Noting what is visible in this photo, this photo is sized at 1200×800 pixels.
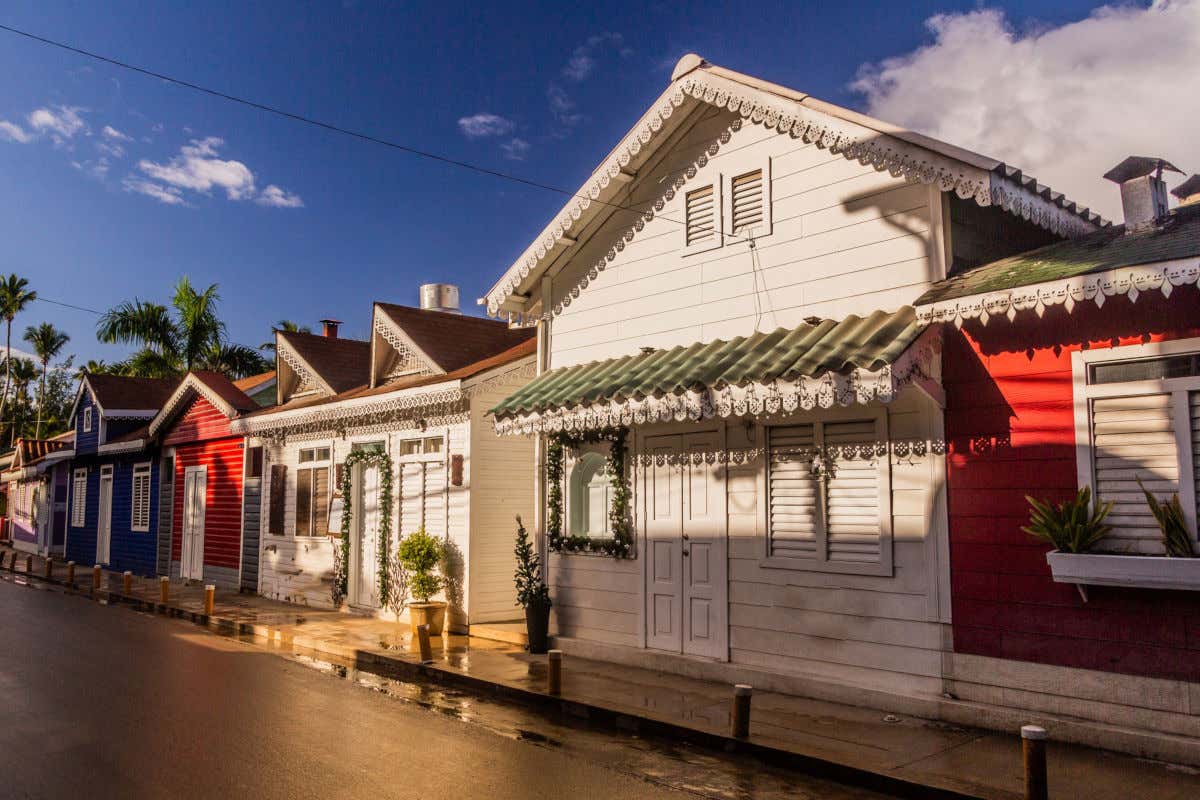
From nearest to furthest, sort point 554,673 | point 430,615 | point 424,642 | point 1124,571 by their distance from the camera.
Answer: point 1124,571 < point 554,673 < point 424,642 < point 430,615

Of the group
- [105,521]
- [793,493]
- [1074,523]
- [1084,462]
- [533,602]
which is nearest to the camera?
[1074,523]

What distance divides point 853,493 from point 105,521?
1036 inches

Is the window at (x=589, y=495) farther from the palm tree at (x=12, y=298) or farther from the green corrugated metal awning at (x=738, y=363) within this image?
the palm tree at (x=12, y=298)

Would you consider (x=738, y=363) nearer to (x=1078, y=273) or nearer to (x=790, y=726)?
(x=1078, y=273)

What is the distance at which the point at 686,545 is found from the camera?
10.6 m

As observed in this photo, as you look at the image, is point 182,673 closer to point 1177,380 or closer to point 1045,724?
point 1045,724

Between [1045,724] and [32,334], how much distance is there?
71.3 meters

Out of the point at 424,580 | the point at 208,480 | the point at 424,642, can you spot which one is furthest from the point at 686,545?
the point at 208,480

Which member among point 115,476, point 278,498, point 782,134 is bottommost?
point 278,498

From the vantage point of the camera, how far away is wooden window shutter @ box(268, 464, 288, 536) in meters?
18.8

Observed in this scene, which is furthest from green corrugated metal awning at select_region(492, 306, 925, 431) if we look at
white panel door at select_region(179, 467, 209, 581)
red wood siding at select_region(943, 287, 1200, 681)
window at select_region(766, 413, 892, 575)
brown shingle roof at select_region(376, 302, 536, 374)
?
white panel door at select_region(179, 467, 209, 581)

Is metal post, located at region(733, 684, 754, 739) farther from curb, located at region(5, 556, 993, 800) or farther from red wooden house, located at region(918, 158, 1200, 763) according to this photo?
red wooden house, located at region(918, 158, 1200, 763)

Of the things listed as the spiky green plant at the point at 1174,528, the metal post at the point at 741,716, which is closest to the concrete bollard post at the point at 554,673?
the metal post at the point at 741,716

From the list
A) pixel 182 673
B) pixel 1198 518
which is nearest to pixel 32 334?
pixel 182 673
